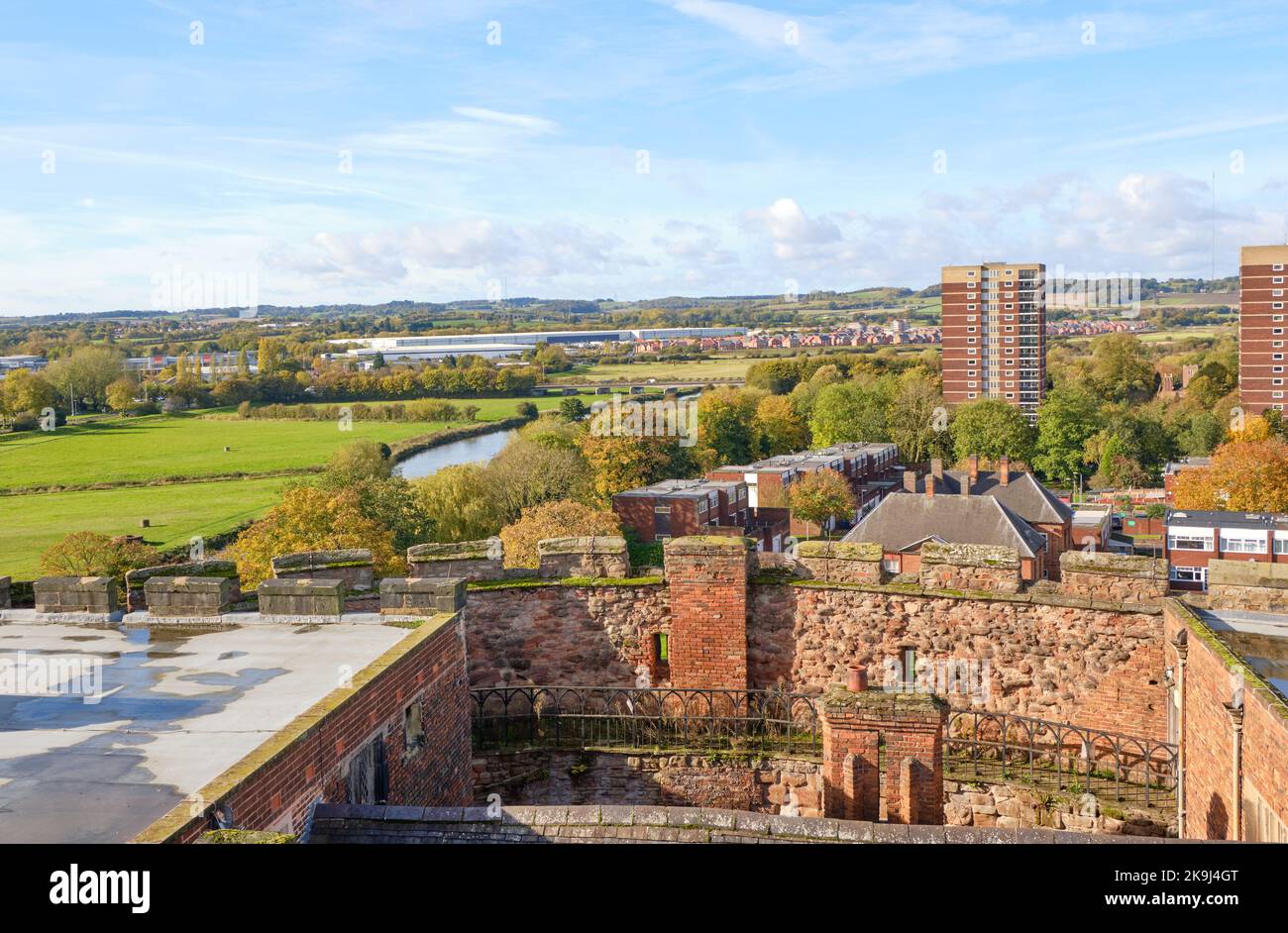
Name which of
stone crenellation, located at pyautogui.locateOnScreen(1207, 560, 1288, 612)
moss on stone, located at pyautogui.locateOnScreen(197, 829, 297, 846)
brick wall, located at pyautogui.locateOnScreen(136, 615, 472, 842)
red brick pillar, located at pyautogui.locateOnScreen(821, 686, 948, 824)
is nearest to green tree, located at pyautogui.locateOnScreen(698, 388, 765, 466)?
stone crenellation, located at pyautogui.locateOnScreen(1207, 560, 1288, 612)

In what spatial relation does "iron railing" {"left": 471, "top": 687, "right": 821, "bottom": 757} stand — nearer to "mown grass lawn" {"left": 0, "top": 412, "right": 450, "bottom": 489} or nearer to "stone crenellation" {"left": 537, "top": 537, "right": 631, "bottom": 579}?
"stone crenellation" {"left": 537, "top": 537, "right": 631, "bottom": 579}

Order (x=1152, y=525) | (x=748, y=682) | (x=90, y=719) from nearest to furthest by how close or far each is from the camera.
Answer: (x=90, y=719) → (x=748, y=682) → (x=1152, y=525)

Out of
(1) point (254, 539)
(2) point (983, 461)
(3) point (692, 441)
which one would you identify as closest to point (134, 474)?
(3) point (692, 441)

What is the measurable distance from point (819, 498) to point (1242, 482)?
24246mm

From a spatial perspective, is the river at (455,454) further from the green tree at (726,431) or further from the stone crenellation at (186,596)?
the stone crenellation at (186,596)

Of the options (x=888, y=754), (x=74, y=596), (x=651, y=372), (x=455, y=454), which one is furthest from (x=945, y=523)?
(x=651, y=372)

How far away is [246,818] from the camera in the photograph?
26.9 ft

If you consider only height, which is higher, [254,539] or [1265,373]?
[1265,373]

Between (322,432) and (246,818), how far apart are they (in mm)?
115290

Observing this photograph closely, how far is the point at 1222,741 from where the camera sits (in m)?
10.4

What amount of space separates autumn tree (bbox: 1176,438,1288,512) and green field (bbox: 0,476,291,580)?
185 feet

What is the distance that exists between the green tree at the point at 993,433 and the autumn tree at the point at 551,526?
2125 inches
